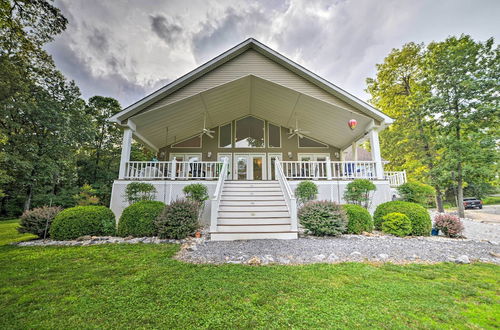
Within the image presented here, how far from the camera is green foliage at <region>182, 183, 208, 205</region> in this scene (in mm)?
7391

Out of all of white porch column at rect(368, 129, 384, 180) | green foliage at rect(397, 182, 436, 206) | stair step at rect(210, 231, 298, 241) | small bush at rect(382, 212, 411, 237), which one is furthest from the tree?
stair step at rect(210, 231, 298, 241)

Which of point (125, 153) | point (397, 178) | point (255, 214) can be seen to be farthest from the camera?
point (397, 178)

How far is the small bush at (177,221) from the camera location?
17.8 ft

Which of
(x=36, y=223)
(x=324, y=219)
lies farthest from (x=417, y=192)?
(x=36, y=223)

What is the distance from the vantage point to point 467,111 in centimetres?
1102

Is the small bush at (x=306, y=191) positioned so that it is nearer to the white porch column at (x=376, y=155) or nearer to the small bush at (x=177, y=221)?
the white porch column at (x=376, y=155)

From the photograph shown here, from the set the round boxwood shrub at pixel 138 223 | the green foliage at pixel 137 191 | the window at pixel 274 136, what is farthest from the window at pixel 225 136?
the round boxwood shrub at pixel 138 223

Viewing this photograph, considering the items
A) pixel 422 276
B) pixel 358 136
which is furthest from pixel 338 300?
pixel 358 136

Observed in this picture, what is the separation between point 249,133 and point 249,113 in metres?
1.21

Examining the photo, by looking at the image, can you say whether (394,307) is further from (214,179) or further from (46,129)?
(46,129)

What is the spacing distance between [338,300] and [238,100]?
9.53m

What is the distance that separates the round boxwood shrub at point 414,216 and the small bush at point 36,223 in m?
9.55

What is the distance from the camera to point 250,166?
11867mm

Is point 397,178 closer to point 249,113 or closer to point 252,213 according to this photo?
point 252,213
